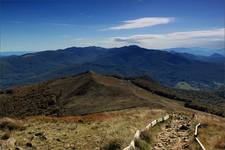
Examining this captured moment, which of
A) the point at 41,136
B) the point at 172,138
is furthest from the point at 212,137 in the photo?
the point at 41,136

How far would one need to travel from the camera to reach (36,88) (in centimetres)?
11569

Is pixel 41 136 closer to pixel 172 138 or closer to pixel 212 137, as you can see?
pixel 172 138

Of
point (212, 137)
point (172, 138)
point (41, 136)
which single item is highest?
point (41, 136)

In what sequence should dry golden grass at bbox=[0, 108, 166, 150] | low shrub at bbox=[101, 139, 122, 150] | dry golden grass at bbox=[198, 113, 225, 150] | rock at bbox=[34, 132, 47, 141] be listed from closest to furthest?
1. low shrub at bbox=[101, 139, 122, 150]
2. dry golden grass at bbox=[0, 108, 166, 150]
3. rock at bbox=[34, 132, 47, 141]
4. dry golden grass at bbox=[198, 113, 225, 150]

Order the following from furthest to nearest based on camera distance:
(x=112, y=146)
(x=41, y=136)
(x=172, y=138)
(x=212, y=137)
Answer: (x=212, y=137) → (x=172, y=138) → (x=41, y=136) → (x=112, y=146)

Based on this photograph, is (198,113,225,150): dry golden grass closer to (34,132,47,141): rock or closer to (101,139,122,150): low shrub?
(101,139,122,150): low shrub

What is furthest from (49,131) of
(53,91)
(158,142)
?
(53,91)

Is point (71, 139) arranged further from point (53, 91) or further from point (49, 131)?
point (53, 91)

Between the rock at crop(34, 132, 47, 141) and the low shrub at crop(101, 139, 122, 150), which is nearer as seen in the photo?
the low shrub at crop(101, 139, 122, 150)

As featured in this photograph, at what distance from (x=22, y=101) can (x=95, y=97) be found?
23647mm

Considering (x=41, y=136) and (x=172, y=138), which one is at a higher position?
(x=41, y=136)

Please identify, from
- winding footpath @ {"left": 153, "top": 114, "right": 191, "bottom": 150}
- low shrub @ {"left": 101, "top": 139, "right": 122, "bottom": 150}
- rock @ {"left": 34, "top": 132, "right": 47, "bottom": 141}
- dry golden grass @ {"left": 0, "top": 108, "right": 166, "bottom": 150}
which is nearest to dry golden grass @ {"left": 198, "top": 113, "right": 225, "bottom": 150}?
winding footpath @ {"left": 153, "top": 114, "right": 191, "bottom": 150}

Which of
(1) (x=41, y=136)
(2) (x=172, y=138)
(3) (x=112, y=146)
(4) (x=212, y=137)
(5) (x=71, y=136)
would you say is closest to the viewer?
(3) (x=112, y=146)

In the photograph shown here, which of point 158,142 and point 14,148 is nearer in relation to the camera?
point 14,148
